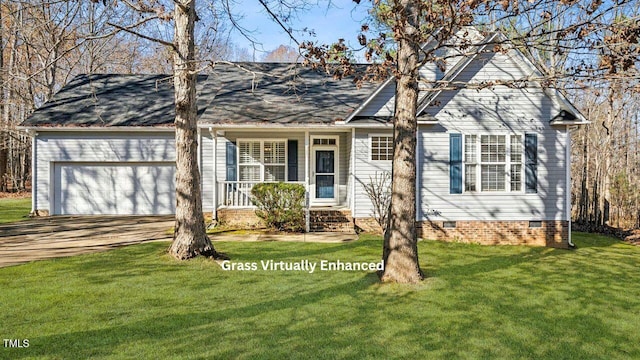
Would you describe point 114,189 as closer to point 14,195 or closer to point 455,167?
point 455,167

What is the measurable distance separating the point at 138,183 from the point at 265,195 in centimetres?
616

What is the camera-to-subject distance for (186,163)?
8.10 metres

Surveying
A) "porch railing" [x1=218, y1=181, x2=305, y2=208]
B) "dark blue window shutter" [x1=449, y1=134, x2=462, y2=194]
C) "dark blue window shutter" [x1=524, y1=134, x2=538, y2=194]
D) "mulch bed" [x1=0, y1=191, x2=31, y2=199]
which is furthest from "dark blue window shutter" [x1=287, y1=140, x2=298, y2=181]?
"mulch bed" [x1=0, y1=191, x2=31, y2=199]

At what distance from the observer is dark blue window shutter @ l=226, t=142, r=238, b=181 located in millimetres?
13352

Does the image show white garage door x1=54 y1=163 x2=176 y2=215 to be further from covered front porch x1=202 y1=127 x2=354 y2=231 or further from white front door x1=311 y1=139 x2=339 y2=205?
white front door x1=311 y1=139 x2=339 y2=205

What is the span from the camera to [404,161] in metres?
6.92

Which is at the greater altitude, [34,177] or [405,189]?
[34,177]

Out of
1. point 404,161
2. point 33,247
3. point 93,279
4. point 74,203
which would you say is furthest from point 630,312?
point 74,203

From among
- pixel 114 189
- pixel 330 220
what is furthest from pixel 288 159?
pixel 114 189

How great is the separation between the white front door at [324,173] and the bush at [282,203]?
189cm

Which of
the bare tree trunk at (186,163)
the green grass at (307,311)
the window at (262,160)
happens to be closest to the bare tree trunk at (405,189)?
the green grass at (307,311)

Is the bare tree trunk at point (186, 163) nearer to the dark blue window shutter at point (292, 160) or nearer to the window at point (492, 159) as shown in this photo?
the dark blue window shutter at point (292, 160)

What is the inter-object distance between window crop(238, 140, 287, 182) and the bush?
1.97 m

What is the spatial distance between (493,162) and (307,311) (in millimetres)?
8023
